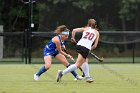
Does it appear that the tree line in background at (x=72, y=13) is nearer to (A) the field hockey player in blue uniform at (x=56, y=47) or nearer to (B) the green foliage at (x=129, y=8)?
(B) the green foliage at (x=129, y=8)

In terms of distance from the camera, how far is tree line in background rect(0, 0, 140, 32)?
3991 cm

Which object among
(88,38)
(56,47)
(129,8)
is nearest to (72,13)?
(129,8)

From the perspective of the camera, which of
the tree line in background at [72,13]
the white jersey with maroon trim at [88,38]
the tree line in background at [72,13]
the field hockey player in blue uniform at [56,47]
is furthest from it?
the tree line in background at [72,13]

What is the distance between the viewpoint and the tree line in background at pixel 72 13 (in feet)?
131

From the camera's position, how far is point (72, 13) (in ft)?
135

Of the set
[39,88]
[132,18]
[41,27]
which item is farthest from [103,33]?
[39,88]

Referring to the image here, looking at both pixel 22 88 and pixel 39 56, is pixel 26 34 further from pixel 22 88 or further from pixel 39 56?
pixel 22 88

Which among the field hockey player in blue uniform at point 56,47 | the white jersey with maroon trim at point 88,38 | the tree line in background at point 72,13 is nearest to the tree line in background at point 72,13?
the tree line in background at point 72,13

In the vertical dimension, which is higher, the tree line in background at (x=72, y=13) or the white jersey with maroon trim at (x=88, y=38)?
the white jersey with maroon trim at (x=88, y=38)

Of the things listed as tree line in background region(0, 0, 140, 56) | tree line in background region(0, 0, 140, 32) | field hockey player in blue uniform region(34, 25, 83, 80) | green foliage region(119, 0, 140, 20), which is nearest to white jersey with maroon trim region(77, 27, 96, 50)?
field hockey player in blue uniform region(34, 25, 83, 80)

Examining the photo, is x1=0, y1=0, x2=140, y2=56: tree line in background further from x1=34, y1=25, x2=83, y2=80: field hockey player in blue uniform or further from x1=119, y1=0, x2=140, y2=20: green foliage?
x1=34, y1=25, x2=83, y2=80: field hockey player in blue uniform

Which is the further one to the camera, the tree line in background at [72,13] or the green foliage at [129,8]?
the green foliage at [129,8]

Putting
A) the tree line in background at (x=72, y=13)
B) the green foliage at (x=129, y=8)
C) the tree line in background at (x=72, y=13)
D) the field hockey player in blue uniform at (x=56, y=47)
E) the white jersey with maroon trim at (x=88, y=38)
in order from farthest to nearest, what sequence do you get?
1. the green foliage at (x=129, y=8)
2. the tree line in background at (x=72, y=13)
3. the tree line in background at (x=72, y=13)
4. the field hockey player in blue uniform at (x=56, y=47)
5. the white jersey with maroon trim at (x=88, y=38)

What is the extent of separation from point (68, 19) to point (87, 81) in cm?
2367
